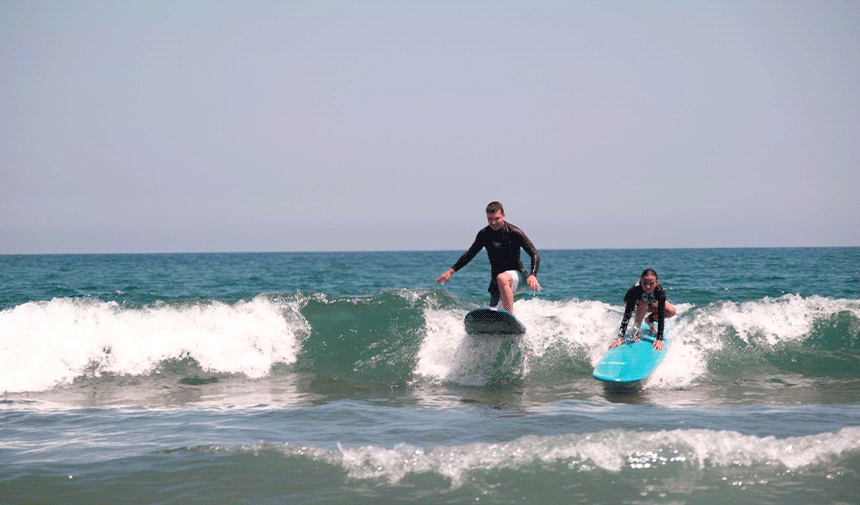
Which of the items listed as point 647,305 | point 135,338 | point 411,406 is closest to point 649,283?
point 647,305

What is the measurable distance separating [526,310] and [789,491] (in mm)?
8799

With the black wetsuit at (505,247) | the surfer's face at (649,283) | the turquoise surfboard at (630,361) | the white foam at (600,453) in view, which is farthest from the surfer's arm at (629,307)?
the white foam at (600,453)

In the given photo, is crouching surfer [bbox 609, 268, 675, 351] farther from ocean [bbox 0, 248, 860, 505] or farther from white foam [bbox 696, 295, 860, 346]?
white foam [bbox 696, 295, 860, 346]

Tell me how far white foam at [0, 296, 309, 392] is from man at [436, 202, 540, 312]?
4.30m

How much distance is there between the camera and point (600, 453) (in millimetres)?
5957

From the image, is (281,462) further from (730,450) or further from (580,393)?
(580,393)

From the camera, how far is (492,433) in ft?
22.4

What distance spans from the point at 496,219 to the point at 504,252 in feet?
1.61

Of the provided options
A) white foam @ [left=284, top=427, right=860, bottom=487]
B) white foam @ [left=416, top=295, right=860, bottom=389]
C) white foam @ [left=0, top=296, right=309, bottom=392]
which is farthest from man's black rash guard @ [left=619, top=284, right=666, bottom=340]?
white foam @ [left=0, top=296, right=309, bottom=392]

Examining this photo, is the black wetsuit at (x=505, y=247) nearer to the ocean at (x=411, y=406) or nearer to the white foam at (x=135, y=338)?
the ocean at (x=411, y=406)

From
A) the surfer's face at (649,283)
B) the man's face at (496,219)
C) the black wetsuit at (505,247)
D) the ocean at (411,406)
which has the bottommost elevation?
the ocean at (411,406)

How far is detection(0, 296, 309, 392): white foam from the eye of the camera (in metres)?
11.4

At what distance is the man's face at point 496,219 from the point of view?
9688mm

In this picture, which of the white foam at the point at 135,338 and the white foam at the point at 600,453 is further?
the white foam at the point at 135,338
